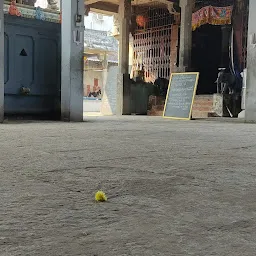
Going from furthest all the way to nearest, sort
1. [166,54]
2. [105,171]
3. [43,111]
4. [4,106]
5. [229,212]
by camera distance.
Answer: [166,54] < [43,111] < [4,106] < [105,171] < [229,212]

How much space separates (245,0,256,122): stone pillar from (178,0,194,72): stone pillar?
10.2ft

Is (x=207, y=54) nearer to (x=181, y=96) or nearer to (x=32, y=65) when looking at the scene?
(x=181, y=96)

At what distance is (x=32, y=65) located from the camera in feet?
21.4

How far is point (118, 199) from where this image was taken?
1.27 meters

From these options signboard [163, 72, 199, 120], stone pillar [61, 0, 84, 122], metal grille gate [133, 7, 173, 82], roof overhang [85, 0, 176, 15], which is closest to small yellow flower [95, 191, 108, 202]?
stone pillar [61, 0, 84, 122]

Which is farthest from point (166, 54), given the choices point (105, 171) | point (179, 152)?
point (105, 171)

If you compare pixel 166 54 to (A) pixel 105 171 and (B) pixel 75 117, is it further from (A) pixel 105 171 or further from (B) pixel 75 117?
(A) pixel 105 171

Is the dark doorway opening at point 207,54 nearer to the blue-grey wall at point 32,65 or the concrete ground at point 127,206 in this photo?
the blue-grey wall at point 32,65

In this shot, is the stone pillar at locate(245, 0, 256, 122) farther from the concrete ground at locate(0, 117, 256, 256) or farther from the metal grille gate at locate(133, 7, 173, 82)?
the metal grille gate at locate(133, 7, 173, 82)

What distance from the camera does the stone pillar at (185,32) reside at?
988 centimetres

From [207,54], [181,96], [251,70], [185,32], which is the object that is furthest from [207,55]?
[251,70]

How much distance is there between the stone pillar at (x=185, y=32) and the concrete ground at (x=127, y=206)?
8060mm

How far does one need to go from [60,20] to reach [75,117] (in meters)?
1.81

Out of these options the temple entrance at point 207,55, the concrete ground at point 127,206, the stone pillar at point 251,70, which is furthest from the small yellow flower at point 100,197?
the temple entrance at point 207,55
